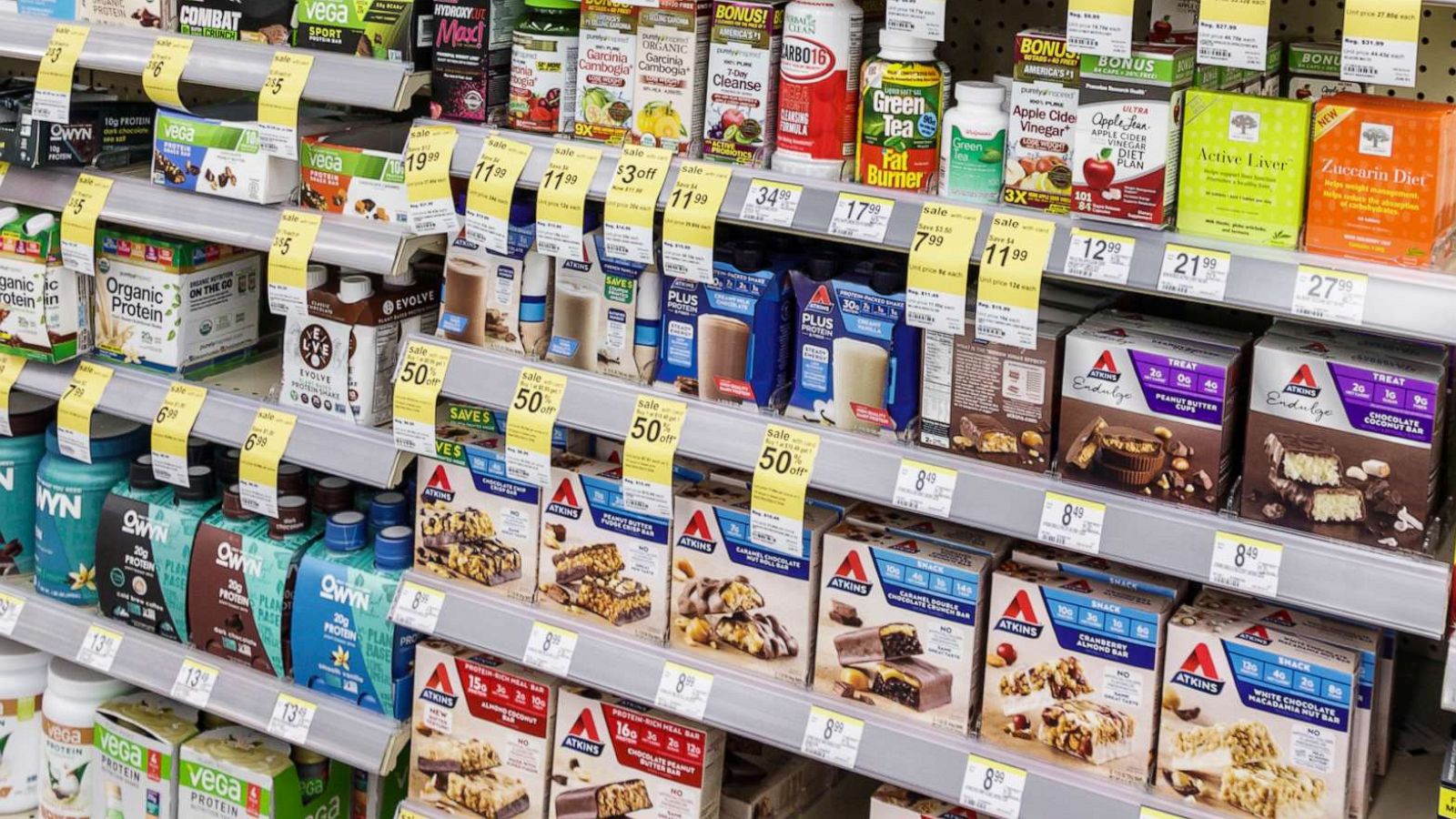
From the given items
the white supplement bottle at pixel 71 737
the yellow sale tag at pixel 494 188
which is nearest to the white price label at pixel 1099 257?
the yellow sale tag at pixel 494 188

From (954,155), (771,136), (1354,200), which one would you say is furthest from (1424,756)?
(771,136)

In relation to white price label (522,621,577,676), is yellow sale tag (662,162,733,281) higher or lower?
higher

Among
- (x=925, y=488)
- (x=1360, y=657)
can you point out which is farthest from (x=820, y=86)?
(x=1360, y=657)

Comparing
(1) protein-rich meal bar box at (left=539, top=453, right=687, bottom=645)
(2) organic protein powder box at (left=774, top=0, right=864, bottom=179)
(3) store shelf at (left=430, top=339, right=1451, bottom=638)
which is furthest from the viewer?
(1) protein-rich meal bar box at (left=539, top=453, right=687, bottom=645)

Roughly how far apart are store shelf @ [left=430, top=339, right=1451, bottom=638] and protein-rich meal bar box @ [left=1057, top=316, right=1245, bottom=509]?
3 centimetres

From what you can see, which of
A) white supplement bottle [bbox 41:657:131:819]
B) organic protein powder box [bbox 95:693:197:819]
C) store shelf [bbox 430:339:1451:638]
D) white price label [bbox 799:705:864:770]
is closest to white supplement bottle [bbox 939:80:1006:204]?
store shelf [bbox 430:339:1451:638]

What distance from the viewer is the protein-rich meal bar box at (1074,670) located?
2195mm

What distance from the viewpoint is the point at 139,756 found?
3.03 metres

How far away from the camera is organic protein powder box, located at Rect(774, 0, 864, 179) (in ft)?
7.19

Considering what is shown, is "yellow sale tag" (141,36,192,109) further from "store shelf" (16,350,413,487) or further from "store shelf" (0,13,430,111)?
"store shelf" (16,350,413,487)

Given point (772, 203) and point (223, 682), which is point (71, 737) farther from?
point (772, 203)

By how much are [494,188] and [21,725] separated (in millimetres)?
1675

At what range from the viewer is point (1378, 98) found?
1975mm

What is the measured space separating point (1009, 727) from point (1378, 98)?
0.99 metres
